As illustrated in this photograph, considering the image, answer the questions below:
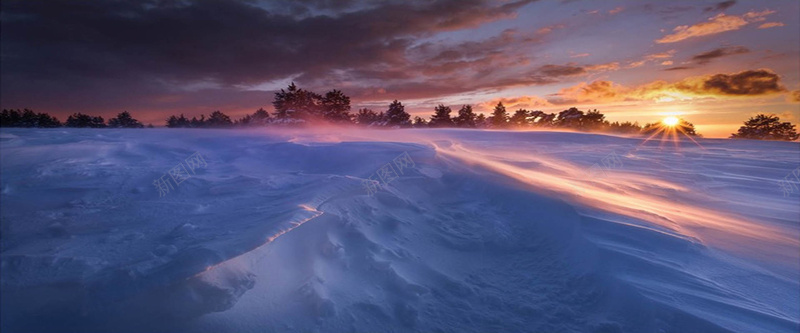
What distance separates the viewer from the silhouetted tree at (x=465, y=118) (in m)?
41.4

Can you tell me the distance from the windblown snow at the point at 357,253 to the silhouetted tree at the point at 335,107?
36.1 meters

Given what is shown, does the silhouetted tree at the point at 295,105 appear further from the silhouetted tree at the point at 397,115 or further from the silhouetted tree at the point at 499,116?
the silhouetted tree at the point at 499,116

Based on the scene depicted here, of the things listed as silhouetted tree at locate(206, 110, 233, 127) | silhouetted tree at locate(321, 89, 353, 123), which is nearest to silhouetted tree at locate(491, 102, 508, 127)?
silhouetted tree at locate(321, 89, 353, 123)

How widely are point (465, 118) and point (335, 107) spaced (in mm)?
19451

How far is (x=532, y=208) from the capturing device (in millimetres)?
4836

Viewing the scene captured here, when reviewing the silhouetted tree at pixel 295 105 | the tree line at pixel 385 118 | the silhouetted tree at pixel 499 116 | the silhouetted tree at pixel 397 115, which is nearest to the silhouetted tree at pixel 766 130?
the tree line at pixel 385 118

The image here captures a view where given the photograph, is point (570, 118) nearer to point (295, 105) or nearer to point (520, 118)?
point (520, 118)

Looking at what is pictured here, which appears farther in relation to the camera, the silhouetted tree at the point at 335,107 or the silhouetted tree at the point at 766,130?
the silhouetted tree at the point at 335,107

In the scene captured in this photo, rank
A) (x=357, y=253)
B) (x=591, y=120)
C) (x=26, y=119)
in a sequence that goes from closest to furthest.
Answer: (x=357, y=253) < (x=26, y=119) < (x=591, y=120)

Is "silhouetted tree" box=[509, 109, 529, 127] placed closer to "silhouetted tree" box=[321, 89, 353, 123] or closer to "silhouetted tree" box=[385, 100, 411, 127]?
"silhouetted tree" box=[385, 100, 411, 127]

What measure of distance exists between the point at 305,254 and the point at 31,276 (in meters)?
2.11

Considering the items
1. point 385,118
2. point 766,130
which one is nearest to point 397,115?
point 385,118

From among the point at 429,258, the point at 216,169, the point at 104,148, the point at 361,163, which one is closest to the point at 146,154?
the point at 104,148

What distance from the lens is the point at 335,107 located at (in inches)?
1645
